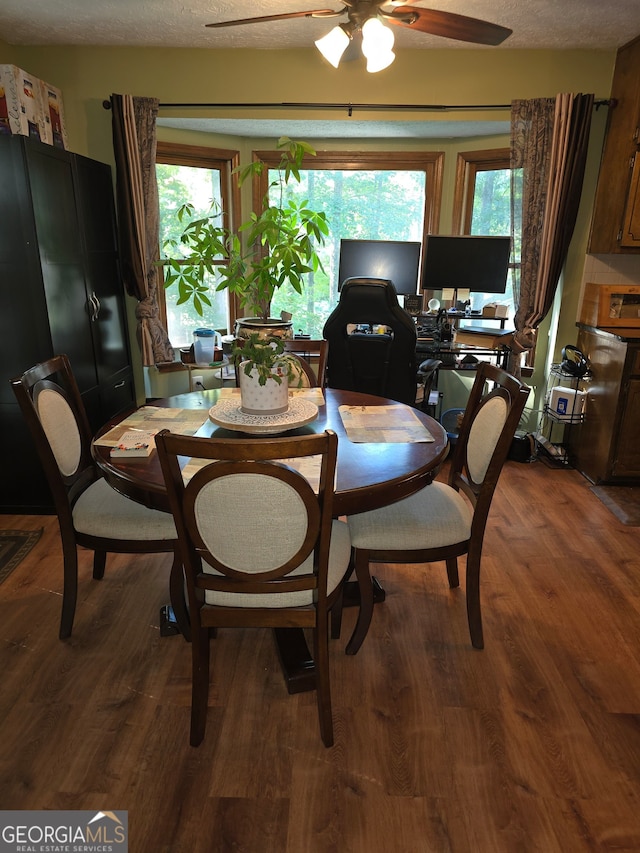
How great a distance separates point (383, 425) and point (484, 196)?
283 centimetres

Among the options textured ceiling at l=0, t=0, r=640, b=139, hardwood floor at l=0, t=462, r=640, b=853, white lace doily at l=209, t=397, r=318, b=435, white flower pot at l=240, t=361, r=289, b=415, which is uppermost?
textured ceiling at l=0, t=0, r=640, b=139

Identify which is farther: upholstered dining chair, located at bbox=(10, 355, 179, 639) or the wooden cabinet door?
the wooden cabinet door

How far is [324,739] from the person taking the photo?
1.59 metres

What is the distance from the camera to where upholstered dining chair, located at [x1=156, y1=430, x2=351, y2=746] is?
1.24 metres

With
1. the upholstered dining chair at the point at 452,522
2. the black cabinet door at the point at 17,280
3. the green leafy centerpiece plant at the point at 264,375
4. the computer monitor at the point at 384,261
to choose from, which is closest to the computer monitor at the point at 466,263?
the computer monitor at the point at 384,261

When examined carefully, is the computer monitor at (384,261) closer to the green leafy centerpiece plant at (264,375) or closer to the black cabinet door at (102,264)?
the black cabinet door at (102,264)

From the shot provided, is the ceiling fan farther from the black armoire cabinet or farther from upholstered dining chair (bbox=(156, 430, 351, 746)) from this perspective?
upholstered dining chair (bbox=(156, 430, 351, 746))

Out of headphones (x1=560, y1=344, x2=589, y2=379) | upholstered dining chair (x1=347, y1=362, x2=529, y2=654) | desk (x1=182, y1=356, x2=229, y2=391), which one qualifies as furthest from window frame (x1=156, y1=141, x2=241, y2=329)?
upholstered dining chair (x1=347, y1=362, x2=529, y2=654)

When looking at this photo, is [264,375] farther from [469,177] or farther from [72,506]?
[469,177]

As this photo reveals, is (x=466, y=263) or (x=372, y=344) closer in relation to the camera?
(x=372, y=344)

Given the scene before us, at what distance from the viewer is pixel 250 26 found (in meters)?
2.96

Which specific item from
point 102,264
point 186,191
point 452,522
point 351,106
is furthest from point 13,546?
point 351,106

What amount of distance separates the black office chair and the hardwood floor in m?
1.34

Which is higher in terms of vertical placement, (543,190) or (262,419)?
(543,190)
